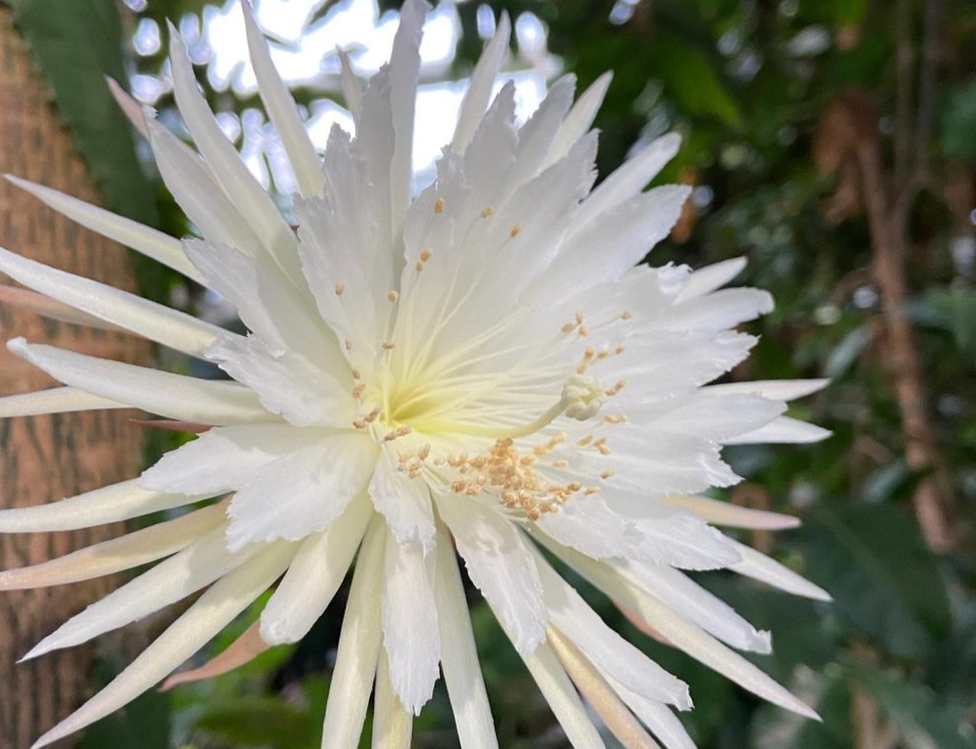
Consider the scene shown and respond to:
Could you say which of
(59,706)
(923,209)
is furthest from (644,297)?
(923,209)

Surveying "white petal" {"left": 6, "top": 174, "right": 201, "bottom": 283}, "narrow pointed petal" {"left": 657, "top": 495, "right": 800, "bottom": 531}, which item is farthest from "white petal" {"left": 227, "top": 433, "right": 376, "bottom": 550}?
"narrow pointed petal" {"left": 657, "top": 495, "right": 800, "bottom": 531}

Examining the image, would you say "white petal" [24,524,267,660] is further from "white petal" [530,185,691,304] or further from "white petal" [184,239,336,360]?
"white petal" [530,185,691,304]

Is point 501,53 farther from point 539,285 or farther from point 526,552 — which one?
point 526,552

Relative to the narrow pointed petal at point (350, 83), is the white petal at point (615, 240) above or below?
below

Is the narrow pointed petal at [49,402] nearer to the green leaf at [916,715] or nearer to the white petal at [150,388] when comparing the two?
the white petal at [150,388]

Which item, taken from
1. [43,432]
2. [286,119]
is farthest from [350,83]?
[43,432]

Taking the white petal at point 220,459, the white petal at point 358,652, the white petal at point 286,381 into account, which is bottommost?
the white petal at point 358,652

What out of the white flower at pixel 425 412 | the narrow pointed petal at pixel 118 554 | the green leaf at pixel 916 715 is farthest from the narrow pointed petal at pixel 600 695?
the green leaf at pixel 916 715
